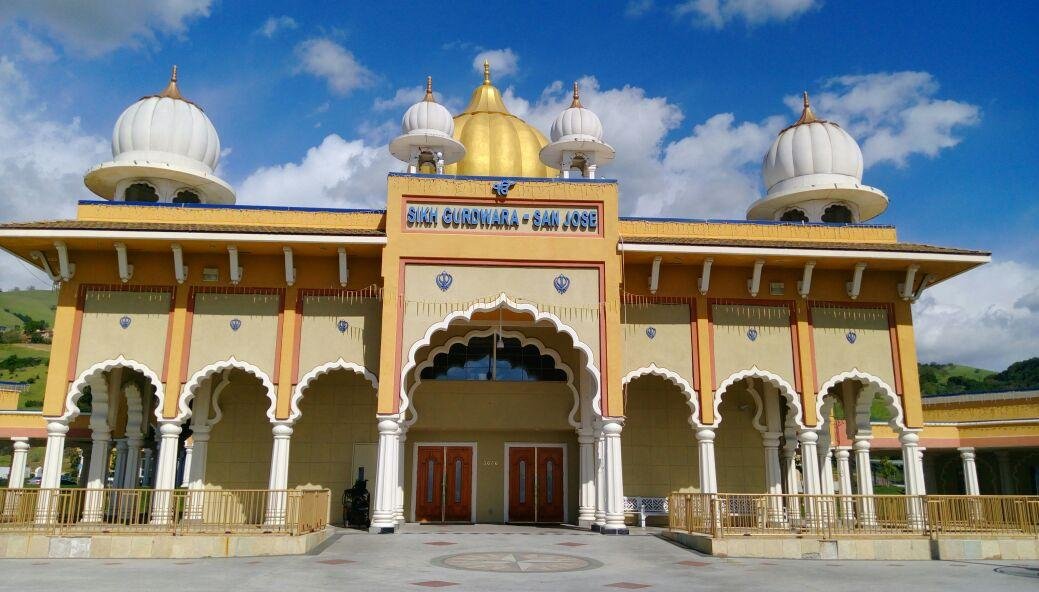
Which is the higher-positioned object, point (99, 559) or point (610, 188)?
point (610, 188)

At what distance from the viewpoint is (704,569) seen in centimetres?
1162

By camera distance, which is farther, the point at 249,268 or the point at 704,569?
the point at 249,268

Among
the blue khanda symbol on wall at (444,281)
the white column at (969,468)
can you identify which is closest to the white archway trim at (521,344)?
the blue khanda symbol on wall at (444,281)

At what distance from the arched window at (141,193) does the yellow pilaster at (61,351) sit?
3.59 meters

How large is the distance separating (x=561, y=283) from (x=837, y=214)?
9052mm

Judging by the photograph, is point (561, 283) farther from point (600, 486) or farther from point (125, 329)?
point (125, 329)

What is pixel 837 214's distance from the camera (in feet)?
A: 72.0

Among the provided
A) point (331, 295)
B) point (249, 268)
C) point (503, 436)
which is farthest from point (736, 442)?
point (249, 268)

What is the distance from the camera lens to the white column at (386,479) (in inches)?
659

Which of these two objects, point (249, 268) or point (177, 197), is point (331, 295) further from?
point (177, 197)

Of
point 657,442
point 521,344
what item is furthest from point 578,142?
point 657,442

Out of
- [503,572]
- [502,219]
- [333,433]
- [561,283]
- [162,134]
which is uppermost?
[162,134]

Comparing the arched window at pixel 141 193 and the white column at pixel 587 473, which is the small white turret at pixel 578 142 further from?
the arched window at pixel 141 193

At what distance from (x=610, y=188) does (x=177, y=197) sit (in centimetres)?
1153
